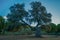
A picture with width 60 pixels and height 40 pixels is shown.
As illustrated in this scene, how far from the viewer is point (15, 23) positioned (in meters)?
15.8

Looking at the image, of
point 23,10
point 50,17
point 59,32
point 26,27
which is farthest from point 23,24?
point 59,32

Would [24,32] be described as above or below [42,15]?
below

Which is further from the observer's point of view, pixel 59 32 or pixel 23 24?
pixel 59 32

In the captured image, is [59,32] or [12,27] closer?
[12,27]

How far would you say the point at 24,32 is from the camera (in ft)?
53.0

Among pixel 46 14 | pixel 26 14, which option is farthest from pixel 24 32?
pixel 46 14

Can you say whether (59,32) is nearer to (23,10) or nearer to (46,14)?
(46,14)

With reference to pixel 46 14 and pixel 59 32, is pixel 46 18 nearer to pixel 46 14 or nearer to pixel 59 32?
pixel 46 14

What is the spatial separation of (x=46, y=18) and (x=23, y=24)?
2.30 metres

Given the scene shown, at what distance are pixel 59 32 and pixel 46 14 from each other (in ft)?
12.5

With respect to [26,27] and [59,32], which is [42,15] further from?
[59,32]

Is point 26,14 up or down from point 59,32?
up

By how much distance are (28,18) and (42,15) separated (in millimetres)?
1398

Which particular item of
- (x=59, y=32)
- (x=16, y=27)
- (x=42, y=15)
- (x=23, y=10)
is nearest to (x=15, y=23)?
(x=16, y=27)
